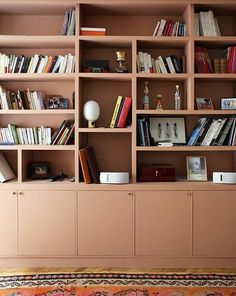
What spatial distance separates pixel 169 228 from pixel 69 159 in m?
1.20

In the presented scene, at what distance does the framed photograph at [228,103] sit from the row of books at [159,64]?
477 millimetres

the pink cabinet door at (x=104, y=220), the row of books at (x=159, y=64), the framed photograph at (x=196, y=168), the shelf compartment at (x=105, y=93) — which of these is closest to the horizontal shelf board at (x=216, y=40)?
the row of books at (x=159, y=64)

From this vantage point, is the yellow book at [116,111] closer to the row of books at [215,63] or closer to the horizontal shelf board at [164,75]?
the horizontal shelf board at [164,75]

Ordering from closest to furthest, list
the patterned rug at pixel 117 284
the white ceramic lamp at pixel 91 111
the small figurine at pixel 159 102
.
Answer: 1. the patterned rug at pixel 117 284
2. the white ceramic lamp at pixel 91 111
3. the small figurine at pixel 159 102

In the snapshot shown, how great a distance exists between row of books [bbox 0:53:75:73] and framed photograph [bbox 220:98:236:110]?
1439 millimetres

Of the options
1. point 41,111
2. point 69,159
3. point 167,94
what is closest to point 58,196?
point 69,159

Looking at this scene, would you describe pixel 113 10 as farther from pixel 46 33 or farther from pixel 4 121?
pixel 4 121

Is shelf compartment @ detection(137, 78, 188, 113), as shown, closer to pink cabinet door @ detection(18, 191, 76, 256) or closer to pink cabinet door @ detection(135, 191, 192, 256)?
pink cabinet door @ detection(135, 191, 192, 256)

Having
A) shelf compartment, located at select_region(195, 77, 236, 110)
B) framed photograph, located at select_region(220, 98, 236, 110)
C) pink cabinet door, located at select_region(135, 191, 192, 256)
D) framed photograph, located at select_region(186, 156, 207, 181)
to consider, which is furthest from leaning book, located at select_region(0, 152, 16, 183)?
framed photograph, located at select_region(220, 98, 236, 110)

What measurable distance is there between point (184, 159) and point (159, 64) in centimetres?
98

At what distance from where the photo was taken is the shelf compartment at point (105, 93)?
3461mm

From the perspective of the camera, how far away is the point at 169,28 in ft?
10.6

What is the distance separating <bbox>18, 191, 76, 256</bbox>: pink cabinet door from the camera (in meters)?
3.04

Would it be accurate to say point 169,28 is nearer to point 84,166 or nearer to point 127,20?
point 127,20
